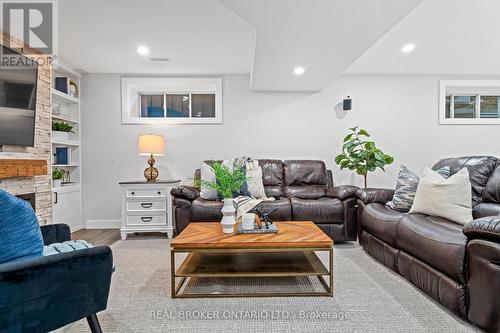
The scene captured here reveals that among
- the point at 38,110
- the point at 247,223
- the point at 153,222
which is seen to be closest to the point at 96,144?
the point at 38,110

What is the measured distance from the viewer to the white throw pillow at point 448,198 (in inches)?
85.9

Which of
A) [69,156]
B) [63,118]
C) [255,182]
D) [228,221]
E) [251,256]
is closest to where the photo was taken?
[228,221]

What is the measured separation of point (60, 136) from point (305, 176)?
3413mm

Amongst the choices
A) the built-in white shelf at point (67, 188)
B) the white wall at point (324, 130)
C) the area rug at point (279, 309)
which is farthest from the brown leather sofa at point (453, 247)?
the built-in white shelf at point (67, 188)

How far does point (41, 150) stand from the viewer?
3.30m

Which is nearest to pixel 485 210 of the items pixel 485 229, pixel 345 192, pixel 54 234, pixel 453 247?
pixel 453 247

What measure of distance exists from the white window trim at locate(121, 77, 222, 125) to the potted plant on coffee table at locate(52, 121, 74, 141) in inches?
29.5

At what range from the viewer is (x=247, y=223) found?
2.21 m

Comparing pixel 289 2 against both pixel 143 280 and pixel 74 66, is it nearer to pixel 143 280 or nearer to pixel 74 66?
pixel 143 280

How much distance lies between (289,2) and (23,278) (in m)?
2.14

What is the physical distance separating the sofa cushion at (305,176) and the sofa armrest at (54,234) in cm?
261

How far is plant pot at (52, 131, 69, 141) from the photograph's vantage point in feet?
12.1

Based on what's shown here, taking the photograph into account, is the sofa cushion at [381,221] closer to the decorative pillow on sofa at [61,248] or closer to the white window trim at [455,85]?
the decorative pillow on sofa at [61,248]

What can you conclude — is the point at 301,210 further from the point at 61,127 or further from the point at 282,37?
the point at 61,127
